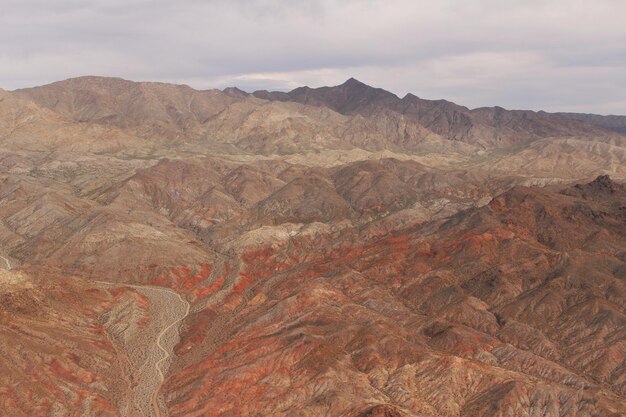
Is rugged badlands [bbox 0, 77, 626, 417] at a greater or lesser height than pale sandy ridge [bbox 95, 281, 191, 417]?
greater

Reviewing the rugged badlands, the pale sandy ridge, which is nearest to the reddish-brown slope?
the rugged badlands

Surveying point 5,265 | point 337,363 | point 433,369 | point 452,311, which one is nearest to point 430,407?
point 433,369

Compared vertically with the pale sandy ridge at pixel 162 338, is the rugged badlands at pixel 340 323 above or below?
above

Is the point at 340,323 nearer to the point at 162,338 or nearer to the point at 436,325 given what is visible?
the point at 436,325

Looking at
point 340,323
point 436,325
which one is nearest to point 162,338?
point 340,323

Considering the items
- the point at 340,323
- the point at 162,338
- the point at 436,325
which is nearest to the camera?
the point at 340,323

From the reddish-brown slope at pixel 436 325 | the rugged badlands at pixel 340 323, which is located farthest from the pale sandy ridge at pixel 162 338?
the reddish-brown slope at pixel 436 325

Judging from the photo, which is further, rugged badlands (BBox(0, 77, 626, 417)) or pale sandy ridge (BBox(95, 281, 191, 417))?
pale sandy ridge (BBox(95, 281, 191, 417))

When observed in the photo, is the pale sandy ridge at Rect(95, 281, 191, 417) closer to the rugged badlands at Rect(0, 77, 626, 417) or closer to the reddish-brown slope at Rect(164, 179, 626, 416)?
the rugged badlands at Rect(0, 77, 626, 417)

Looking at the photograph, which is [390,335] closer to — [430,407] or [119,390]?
[430,407]

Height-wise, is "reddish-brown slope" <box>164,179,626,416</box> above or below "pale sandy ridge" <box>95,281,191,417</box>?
above

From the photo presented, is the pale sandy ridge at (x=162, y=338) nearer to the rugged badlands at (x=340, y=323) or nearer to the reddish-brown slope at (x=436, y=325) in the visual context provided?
the rugged badlands at (x=340, y=323)

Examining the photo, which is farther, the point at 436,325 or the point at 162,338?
the point at 162,338
